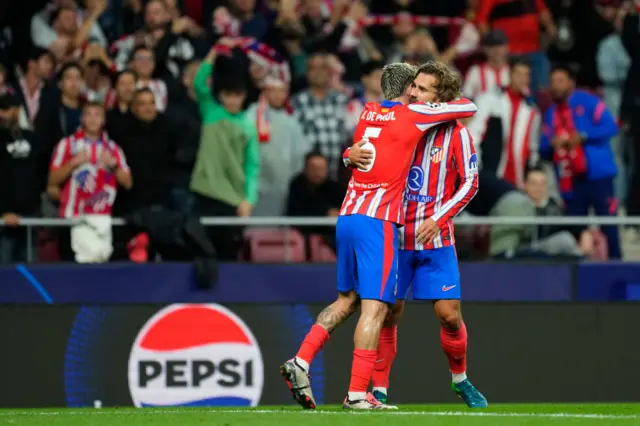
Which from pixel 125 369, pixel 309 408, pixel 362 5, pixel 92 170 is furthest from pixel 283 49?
pixel 309 408

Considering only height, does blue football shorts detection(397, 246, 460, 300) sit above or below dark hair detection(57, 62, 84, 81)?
below

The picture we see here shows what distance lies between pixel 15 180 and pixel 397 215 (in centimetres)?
504

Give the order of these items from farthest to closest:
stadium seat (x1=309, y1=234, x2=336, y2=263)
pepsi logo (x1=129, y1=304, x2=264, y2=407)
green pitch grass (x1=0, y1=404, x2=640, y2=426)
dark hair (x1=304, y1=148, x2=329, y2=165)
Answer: dark hair (x1=304, y1=148, x2=329, y2=165)
stadium seat (x1=309, y1=234, x2=336, y2=263)
pepsi logo (x1=129, y1=304, x2=264, y2=407)
green pitch grass (x1=0, y1=404, x2=640, y2=426)

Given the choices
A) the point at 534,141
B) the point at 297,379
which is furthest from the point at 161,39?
the point at 297,379

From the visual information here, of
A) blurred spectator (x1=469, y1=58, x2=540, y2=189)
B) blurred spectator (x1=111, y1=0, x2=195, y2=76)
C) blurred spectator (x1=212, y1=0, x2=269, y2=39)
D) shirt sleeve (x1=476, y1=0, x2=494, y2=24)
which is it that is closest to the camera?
blurred spectator (x1=469, y1=58, x2=540, y2=189)

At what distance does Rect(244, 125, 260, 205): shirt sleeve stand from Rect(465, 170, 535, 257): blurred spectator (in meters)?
2.10

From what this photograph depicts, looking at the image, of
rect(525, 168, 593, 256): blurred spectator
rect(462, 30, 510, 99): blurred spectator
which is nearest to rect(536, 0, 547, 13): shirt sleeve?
rect(462, 30, 510, 99): blurred spectator

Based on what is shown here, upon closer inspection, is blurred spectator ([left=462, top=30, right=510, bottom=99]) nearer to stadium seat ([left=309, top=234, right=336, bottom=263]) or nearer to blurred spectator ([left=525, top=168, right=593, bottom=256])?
blurred spectator ([left=525, top=168, right=593, bottom=256])

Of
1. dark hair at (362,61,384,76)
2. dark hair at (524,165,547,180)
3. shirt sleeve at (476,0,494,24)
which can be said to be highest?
shirt sleeve at (476,0,494,24)

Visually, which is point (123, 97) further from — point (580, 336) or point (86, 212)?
point (580, 336)

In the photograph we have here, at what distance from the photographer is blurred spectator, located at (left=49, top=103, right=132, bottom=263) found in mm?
12906

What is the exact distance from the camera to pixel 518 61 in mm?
15008

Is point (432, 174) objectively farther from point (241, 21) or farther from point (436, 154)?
point (241, 21)

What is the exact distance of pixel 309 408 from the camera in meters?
8.95
